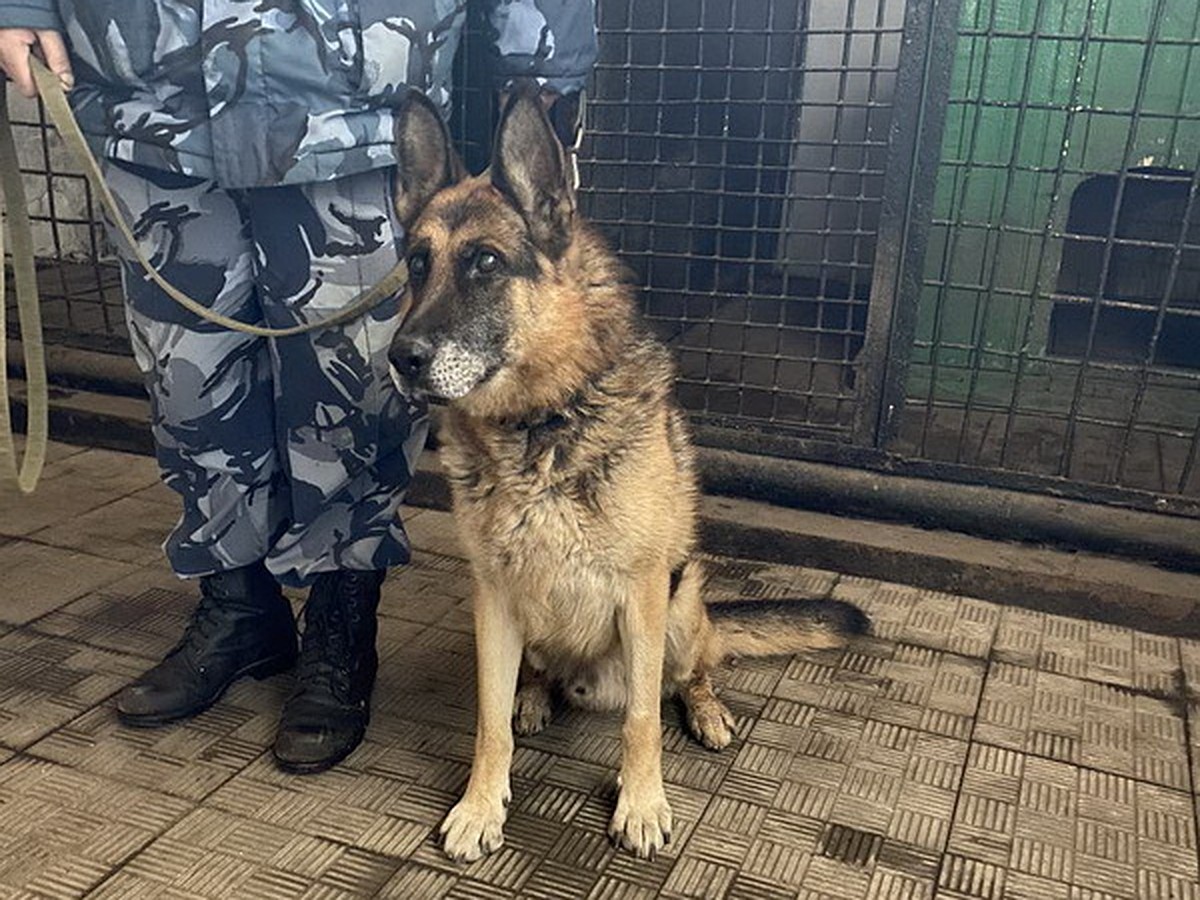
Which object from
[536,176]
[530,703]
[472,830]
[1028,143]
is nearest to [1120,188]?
[1028,143]

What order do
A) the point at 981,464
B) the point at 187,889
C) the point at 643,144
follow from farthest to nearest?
the point at 643,144
the point at 981,464
the point at 187,889

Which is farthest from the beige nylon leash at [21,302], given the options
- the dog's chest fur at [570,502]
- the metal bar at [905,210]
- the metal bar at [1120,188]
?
the metal bar at [1120,188]

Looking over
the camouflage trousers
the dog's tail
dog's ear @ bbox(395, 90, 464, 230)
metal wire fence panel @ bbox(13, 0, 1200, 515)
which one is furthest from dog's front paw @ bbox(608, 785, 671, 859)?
metal wire fence panel @ bbox(13, 0, 1200, 515)

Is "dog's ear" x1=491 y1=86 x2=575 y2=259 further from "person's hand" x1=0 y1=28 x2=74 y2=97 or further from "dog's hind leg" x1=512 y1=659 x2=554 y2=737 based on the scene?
"dog's hind leg" x1=512 y1=659 x2=554 y2=737

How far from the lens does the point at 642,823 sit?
223cm

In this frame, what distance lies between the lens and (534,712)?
2.64 m

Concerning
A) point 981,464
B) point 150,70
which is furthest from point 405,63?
point 981,464

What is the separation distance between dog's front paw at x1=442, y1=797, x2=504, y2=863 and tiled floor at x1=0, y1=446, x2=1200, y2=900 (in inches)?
1.0

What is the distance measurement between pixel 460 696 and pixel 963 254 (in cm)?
290

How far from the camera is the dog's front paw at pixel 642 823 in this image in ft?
7.27

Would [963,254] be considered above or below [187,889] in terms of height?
above

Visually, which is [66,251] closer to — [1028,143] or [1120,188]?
[1028,143]

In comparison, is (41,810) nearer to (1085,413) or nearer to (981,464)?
(981,464)

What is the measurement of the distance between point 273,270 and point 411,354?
566mm
